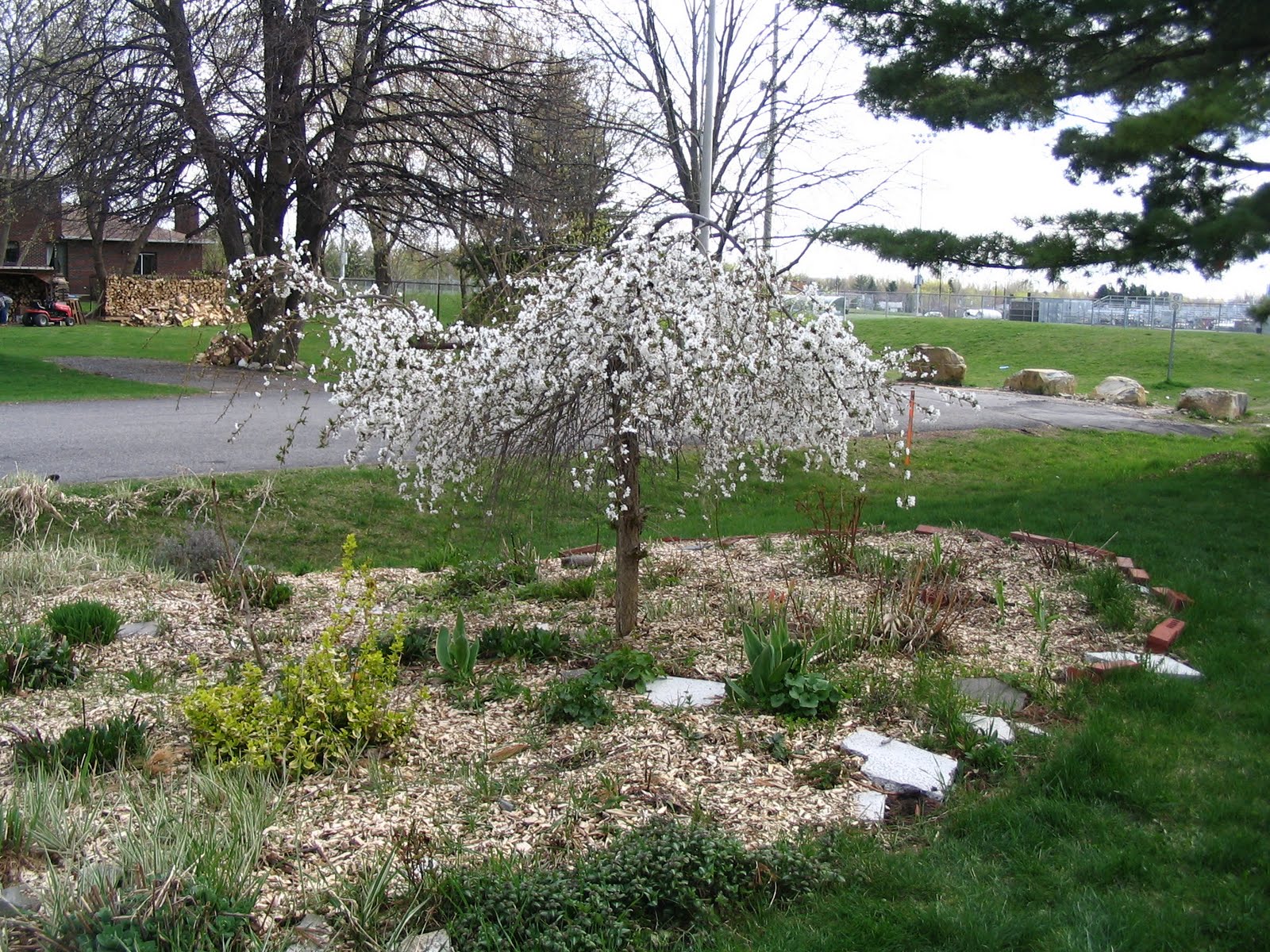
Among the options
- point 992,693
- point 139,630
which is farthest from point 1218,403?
point 139,630

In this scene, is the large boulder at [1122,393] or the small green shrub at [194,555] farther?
the large boulder at [1122,393]

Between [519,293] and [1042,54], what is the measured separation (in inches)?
150

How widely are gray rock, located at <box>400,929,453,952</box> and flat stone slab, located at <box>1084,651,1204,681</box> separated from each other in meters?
3.56

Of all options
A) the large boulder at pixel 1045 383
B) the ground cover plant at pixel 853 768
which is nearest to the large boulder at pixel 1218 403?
the large boulder at pixel 1045 383

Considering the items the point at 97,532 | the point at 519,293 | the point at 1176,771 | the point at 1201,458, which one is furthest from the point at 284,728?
the point at 1201,458

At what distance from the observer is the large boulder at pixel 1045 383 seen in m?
23.9

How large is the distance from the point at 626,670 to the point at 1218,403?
1976 cm

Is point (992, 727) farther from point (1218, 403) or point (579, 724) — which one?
point (1218, 403)

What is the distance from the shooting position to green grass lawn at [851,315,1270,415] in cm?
2861

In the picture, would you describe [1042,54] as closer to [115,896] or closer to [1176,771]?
[1176,771]

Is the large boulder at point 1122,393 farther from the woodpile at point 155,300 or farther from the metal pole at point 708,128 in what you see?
the woodpile at point 155,300

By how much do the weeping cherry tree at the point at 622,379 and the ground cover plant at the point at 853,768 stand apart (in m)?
0.94

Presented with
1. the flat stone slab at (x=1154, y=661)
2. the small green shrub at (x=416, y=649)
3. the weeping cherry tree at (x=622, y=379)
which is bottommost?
the small green shrub at (x=416, y=649)

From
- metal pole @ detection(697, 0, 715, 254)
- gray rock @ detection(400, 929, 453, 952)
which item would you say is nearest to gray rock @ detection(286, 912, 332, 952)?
gray rock @ detection(400, 929, 453, 952)
